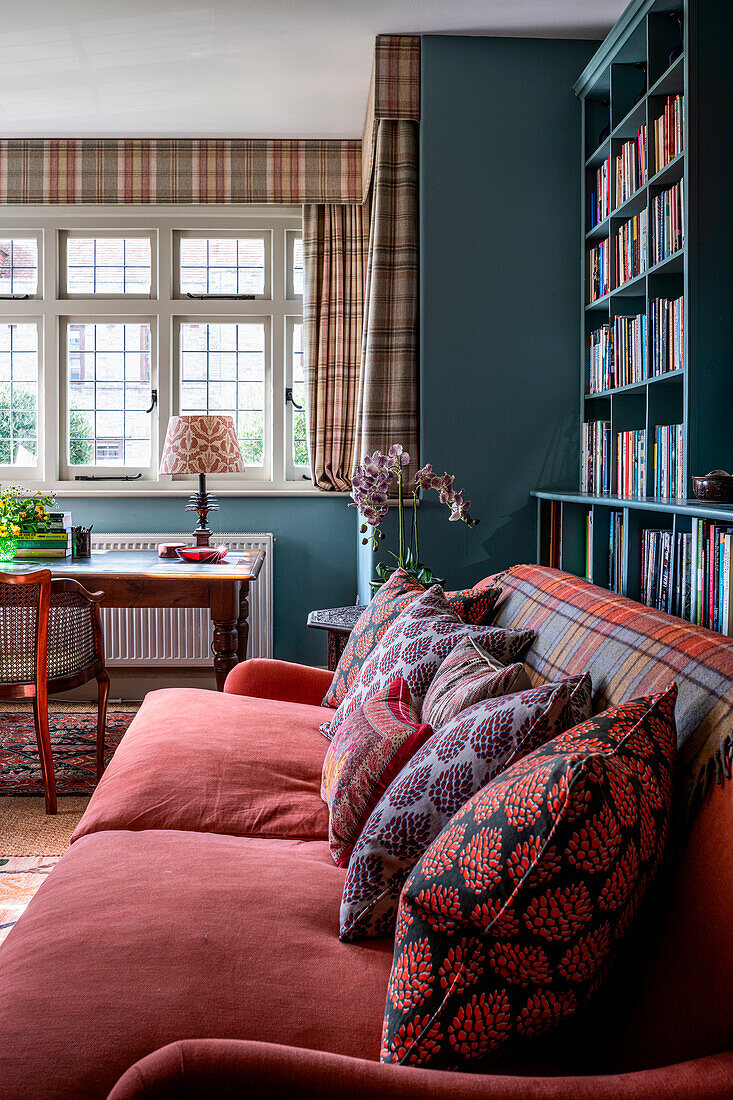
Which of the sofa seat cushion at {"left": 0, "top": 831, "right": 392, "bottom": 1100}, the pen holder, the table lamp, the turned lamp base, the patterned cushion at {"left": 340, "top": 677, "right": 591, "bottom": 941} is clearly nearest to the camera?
the sofa seat cushion at {"left": 0, "top": 831, "right": 392, "bottom": 1100}

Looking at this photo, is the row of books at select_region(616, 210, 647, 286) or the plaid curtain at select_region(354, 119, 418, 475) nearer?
the row of books at select_region(616, 210, 647, 286)

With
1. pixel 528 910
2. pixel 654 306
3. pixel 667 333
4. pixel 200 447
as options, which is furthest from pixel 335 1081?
pixel 200 447

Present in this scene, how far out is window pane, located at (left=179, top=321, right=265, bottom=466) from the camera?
477cm

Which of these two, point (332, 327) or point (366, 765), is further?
point (332, 327)

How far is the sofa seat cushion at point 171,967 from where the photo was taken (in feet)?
3.24

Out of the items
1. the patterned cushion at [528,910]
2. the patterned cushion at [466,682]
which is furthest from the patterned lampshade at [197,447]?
the patterned cushion at [528,910]

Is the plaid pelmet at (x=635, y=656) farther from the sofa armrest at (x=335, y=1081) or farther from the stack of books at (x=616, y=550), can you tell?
the stack of books at (x=616, y=550)

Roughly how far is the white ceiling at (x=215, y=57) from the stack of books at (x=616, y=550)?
1862 millimetres

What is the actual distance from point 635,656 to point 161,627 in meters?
3.56

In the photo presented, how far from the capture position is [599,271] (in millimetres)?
3293

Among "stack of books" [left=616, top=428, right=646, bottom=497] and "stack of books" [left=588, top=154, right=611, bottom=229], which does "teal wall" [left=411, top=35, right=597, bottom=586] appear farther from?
"stack of books" [left=616, top=428, right=646, bottom=497]

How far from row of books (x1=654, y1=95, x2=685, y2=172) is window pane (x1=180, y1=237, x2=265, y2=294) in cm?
251

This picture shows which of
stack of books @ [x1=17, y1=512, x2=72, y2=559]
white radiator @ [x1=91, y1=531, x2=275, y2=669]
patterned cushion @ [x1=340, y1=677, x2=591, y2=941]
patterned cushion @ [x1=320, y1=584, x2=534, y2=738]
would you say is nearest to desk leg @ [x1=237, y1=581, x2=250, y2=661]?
stack of books @ [x1=17, y1=512, x2=72, y2=559]

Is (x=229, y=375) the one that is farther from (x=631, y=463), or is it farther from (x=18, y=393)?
(x=631, y=463)
